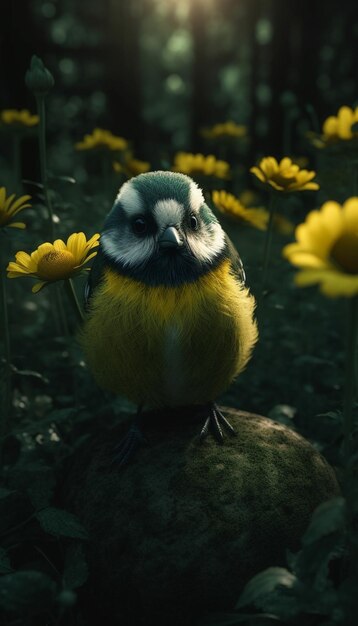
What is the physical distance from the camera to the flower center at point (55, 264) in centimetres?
197

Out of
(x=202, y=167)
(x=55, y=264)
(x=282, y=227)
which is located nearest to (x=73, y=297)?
(x=55, y=264)

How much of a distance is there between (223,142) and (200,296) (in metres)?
2.29

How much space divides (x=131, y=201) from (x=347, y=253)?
935 millimetres

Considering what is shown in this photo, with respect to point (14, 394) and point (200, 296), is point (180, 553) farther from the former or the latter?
point (14, 394)

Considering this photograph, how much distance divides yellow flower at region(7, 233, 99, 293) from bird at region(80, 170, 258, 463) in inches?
4.5

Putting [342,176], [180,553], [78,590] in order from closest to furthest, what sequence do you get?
1. [180,553]
2. [78,590]
3. [342,176]

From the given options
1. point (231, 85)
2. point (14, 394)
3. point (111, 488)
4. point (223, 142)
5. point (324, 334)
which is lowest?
point (231, 85)

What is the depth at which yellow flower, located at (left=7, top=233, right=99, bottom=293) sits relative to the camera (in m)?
1.97

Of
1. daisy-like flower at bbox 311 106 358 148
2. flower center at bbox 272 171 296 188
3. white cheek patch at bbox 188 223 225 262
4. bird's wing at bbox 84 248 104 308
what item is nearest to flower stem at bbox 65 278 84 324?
bird's wing at bbox 84 248 104 308

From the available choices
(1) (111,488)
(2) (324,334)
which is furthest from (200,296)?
A: (2) (324,334)

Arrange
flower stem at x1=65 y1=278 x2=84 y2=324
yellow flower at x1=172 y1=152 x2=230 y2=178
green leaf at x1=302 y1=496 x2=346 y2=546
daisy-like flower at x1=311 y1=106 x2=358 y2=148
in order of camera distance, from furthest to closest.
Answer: yellow flower at x1=172 y1=152 x2=230 y2=178 < daisy-like flower at x1=311 y1=106 x2=358 y2=148 < flower stem at x1=65 y1=278 x2=84 y2=324 < green leaf at x1=302 y1=496 x2=346 y2=546

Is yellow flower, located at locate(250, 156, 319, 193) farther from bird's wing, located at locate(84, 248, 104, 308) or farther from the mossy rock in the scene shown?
the mossy rock

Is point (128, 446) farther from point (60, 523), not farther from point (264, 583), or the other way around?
point (264, 583)

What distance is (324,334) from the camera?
12.3 feet
